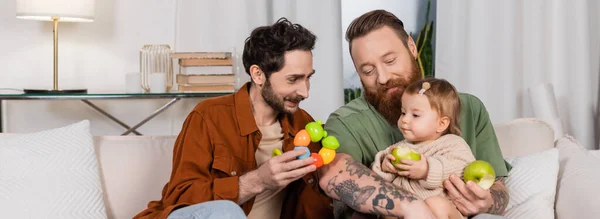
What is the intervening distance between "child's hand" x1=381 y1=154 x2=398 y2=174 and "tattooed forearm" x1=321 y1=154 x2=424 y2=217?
0.04 metres

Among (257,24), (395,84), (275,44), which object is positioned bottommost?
(395,84)

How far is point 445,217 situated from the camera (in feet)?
6.34

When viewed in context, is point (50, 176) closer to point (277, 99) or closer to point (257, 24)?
point (277, 99)

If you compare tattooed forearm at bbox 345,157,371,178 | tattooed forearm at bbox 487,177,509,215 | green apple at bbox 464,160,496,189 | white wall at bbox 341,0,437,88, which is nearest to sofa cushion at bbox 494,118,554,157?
tattooed forearm at bbox 487,177,509,215

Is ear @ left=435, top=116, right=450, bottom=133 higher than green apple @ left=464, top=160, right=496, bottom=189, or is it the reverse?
ear @ left=435, top=116, right=450, bottom=133

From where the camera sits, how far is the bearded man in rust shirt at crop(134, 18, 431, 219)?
203cm

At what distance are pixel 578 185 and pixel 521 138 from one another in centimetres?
31

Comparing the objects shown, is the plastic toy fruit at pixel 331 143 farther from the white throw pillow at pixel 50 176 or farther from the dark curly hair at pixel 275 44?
the white throw pillow at pixel 50 176

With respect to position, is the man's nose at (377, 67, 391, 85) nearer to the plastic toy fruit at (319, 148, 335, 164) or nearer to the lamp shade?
the plastic toy fruit at (319, 148, 335, 164)

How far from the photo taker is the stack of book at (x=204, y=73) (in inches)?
135

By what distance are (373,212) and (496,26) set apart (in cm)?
204

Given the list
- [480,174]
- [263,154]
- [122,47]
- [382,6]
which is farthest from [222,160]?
[382,6]

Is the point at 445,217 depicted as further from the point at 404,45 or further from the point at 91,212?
the point at 91,212

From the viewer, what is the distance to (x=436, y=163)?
197 centimetres
